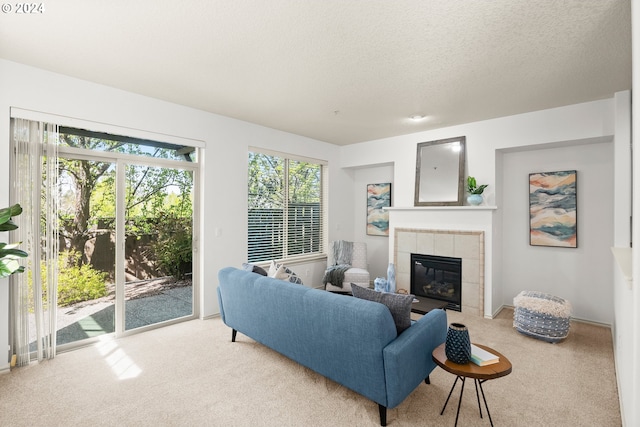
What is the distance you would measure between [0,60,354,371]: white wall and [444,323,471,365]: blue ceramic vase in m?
3.06

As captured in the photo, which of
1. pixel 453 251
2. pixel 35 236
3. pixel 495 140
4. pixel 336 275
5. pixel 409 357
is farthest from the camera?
pixel 336 275

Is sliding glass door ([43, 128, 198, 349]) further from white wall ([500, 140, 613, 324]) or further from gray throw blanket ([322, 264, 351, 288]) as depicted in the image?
white wall ([500, 140, 613, 324])

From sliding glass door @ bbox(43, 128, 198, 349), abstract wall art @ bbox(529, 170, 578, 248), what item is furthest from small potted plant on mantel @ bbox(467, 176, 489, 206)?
sliding glass door @ bbox(43, 128, 198, 349)

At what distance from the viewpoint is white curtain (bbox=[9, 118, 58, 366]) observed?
2.76m

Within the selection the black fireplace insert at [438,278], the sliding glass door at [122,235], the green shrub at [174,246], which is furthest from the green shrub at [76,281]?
the black fireplace insert at [438,278]

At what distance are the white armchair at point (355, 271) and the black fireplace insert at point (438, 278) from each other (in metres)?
0.76

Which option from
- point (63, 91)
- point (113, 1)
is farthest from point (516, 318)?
point (63, 91)

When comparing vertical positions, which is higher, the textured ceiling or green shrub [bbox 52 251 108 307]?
the textured ceiling

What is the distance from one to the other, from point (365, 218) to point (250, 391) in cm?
417

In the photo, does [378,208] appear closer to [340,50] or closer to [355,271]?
[355,271]

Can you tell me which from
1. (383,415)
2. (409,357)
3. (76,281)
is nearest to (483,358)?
(409,357)

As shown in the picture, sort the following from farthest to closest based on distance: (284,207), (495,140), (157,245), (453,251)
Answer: (284,207), (453,251), (495,140), (157,245)

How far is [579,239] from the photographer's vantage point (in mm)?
3949

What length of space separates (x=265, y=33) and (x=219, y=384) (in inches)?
106
